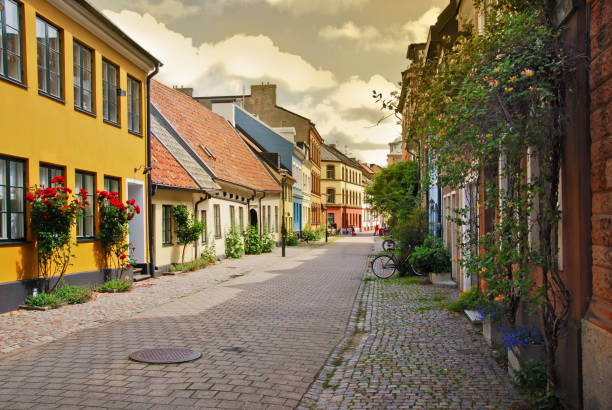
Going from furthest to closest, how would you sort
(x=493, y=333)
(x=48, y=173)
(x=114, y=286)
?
(x=114, y=286) → (x=48, y=173) → (x=493, y=333)

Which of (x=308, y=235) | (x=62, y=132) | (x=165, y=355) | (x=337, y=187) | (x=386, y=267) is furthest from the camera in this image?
(x=337, y=187)

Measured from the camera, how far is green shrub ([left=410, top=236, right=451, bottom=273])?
47.7 feet

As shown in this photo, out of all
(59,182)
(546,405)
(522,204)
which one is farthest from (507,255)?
(59,182)

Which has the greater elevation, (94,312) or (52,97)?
(52,97)

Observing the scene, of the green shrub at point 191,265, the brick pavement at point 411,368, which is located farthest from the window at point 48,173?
the brick pavement at point 411,368

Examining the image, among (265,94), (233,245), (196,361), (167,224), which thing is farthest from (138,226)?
(265,94)

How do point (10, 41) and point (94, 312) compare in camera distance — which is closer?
point (10, 41)

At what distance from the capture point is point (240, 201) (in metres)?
27.0

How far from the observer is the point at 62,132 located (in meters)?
11.7

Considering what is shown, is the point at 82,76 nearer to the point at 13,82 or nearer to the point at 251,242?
the point at 13,82

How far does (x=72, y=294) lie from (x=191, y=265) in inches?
292

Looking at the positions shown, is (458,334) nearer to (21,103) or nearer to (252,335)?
(252,335)

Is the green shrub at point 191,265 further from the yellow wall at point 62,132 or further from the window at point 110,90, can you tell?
the window at point 110,90

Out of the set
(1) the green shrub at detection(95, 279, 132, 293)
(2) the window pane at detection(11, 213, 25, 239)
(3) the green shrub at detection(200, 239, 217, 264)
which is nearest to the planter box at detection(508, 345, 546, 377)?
(2) the window pane at detection(11, 213, 25, 239)
